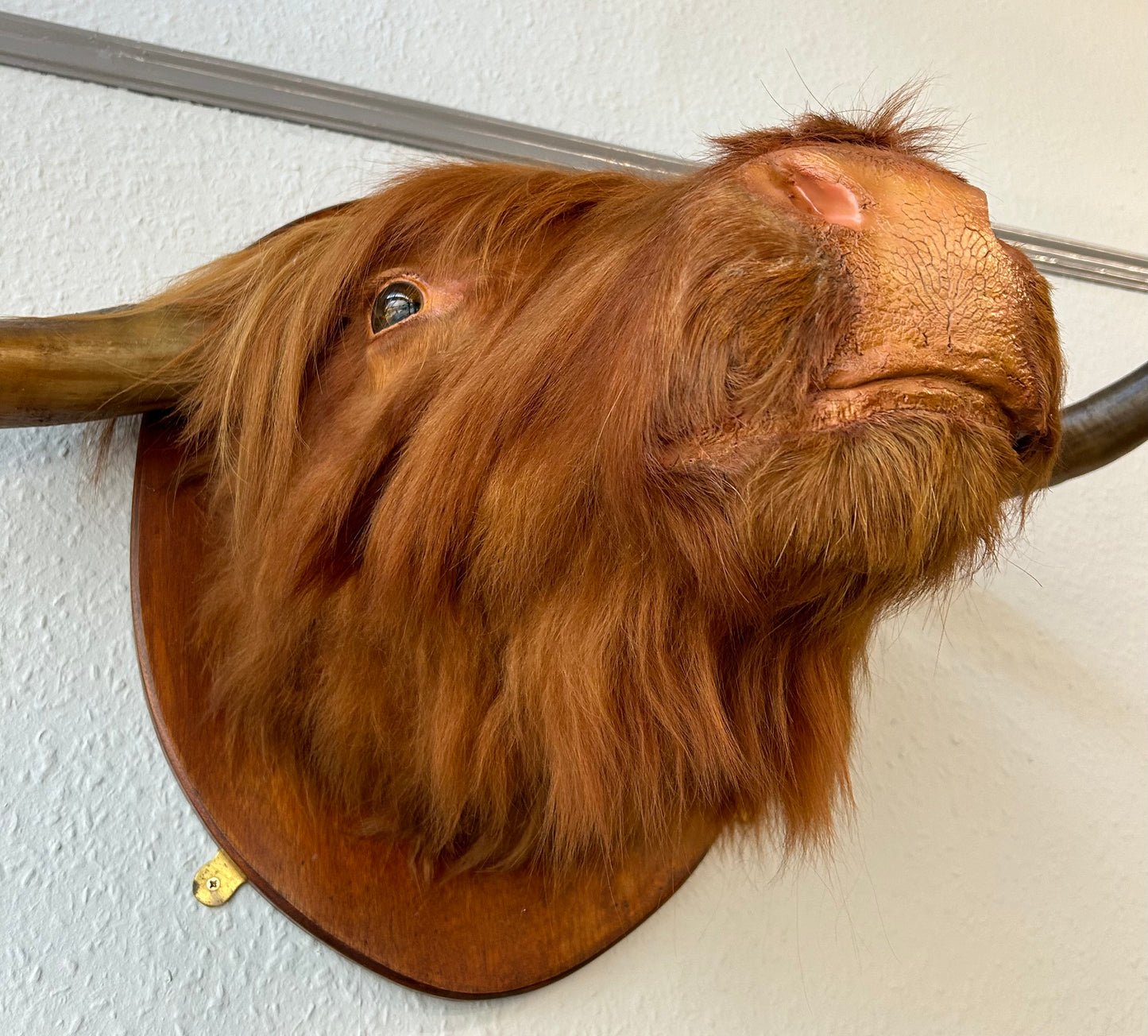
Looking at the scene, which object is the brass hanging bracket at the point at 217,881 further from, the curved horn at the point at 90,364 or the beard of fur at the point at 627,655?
the curved horn at the point at 90,364

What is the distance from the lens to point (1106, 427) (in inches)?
24.4

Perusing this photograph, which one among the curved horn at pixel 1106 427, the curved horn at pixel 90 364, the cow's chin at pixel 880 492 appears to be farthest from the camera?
the curved horn at pixel 1106 427

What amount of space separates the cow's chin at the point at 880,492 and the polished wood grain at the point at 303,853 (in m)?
0.31

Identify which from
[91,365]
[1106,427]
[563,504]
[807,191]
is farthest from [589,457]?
[1106,427]

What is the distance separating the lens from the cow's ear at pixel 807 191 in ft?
1.15

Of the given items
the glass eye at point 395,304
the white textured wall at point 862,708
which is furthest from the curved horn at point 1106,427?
the glass eye at point 395,304

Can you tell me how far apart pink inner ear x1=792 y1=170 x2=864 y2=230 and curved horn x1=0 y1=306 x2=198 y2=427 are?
0.32 m

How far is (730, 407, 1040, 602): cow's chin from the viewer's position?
13.3 inches

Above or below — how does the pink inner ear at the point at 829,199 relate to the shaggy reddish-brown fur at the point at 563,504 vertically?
above

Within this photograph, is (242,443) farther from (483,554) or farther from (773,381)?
(773,381)

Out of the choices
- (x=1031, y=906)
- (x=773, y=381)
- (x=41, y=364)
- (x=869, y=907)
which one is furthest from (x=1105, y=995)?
(x=41, y=364)

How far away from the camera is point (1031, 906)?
792 millimetres

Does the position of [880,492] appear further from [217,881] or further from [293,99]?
[293,99]

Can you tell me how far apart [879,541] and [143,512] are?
401mm
